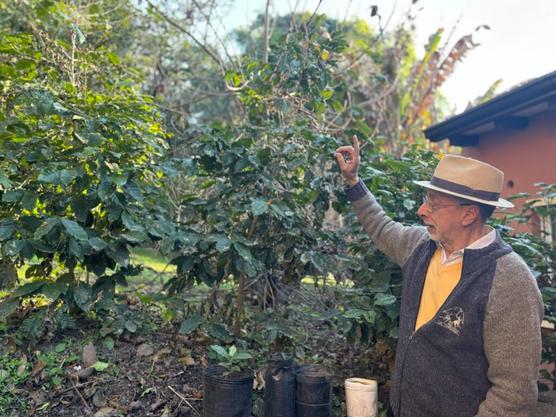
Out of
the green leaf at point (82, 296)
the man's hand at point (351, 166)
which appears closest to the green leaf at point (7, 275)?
the green leaf at point (82, 296)

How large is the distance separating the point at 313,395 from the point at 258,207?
4.44 ft

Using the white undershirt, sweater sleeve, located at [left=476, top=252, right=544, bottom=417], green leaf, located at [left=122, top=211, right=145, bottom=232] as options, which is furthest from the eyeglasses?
green leaf, located at [left=122, top=211, right=145, bottom=232]

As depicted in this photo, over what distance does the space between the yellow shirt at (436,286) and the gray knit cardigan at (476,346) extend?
0.10 ft

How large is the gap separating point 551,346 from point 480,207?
6.95ft

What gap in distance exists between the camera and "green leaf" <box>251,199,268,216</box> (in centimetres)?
356

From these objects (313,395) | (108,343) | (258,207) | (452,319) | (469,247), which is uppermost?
(258,207)

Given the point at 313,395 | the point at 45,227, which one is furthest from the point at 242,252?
the point at 45,227

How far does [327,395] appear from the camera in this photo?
3490 mm

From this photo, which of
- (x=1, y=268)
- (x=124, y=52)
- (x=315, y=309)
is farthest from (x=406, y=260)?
(x=124, y=52)

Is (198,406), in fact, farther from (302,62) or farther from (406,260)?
(302,62)

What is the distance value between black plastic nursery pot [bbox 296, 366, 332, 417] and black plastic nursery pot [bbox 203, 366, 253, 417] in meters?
0.36

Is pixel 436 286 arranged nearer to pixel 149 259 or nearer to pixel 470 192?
pixel 470 192

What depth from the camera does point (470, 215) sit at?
2451 mm

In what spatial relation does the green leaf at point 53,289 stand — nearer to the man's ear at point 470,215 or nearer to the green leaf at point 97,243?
the green leaf at point 97,243
